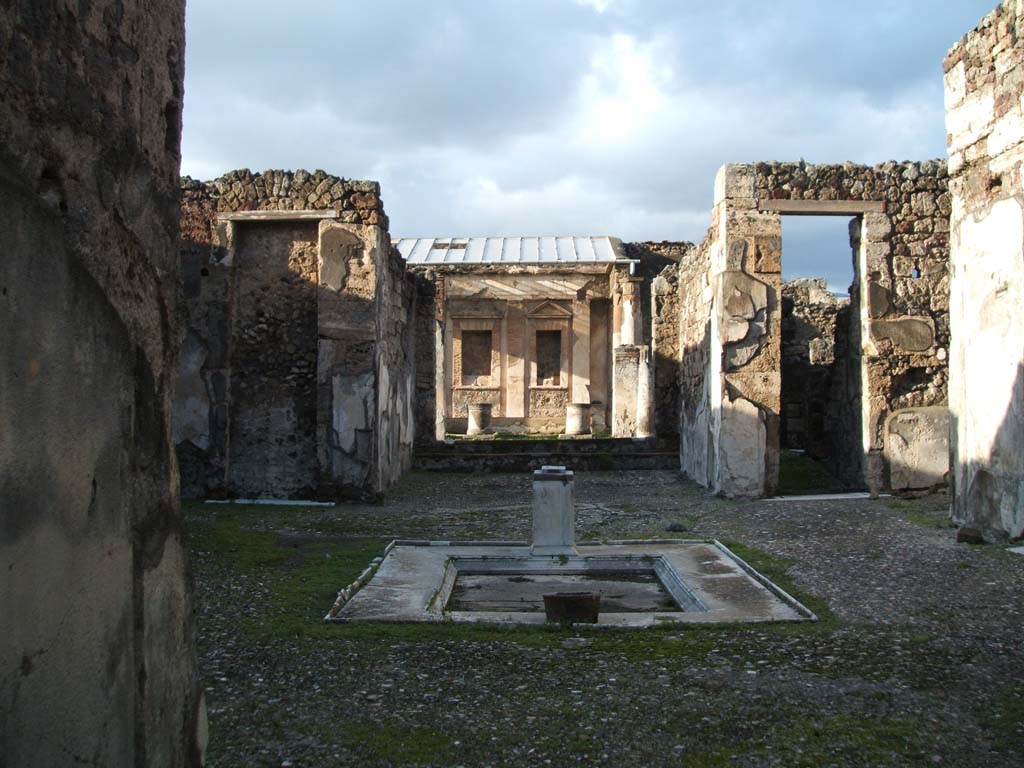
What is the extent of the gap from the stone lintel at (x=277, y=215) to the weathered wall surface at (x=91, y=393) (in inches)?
299

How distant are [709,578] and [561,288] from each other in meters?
20.0

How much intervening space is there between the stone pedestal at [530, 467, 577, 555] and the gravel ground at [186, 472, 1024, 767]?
1231 millimetres

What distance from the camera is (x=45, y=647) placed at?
67.5 inches

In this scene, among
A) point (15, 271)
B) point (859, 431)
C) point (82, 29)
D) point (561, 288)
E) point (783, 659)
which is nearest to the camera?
point (15, 271)

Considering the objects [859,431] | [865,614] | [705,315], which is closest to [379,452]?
[705,315]

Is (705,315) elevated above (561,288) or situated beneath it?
situated beneath

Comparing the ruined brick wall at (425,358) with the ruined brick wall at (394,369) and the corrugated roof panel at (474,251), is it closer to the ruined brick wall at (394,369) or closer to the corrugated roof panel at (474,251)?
the ruined brick wall at (394,369)

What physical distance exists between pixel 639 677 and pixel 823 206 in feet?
25.6

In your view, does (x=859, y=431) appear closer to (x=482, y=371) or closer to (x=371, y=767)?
(x=371, y=767)

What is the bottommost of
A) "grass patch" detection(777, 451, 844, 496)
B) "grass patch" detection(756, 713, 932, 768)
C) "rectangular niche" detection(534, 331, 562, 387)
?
"grass patch" detection(756, 713, 932, 768)

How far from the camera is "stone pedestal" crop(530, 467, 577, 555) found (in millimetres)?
6949

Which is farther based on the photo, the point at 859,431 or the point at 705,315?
the point at 705,315

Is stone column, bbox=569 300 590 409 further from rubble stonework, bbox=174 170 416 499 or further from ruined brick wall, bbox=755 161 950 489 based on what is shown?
rubble stonework, bbox=174 170 416 499

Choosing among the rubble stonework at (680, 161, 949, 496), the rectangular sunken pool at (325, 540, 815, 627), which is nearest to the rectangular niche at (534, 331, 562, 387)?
the rubble stonework at (680, 161, 949, 496)
